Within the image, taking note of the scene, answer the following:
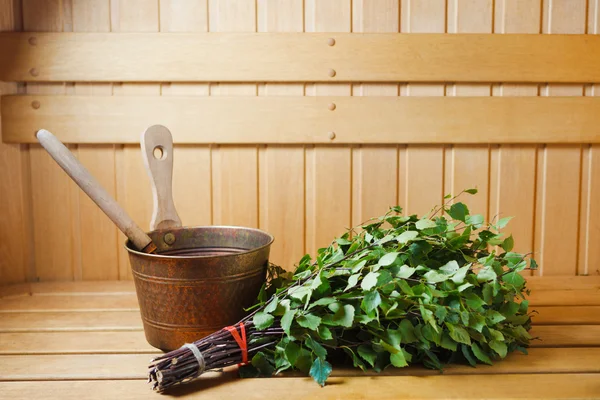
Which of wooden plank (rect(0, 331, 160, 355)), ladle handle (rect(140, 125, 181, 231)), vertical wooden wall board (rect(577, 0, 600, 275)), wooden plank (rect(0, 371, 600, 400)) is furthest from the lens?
vertical wooden wall board (rect(577, 0, 600, 275))

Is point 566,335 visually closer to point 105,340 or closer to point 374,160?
point 374,160

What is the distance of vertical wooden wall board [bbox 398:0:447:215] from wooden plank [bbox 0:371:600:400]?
0.88 m

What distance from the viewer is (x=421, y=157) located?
2.18 m

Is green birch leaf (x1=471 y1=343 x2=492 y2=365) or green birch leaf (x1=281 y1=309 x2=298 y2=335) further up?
green birch leaf (x1=281 y1=309 x2=298 y2=335)

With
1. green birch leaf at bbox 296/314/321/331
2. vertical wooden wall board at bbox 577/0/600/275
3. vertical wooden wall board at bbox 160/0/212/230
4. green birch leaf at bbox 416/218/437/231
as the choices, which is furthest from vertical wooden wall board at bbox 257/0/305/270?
vertical wooden wall board at bbox 577/0/600/275

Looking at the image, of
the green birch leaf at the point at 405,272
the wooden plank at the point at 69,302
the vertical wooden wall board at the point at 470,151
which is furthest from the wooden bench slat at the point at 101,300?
the green birch leaf at the point at 405,272

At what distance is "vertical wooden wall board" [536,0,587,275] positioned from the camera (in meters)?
2.16

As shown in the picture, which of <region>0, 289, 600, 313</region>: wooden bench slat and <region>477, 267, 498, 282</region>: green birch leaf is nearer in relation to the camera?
<region>477, 267, 498, 282</region>: green birch leaf

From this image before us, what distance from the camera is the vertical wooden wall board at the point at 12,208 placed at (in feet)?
6.88

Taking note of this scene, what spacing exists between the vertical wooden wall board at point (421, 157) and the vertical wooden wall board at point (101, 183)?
0.96m

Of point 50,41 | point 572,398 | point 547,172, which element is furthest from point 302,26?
point 572,398

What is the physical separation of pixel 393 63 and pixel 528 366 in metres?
1.08

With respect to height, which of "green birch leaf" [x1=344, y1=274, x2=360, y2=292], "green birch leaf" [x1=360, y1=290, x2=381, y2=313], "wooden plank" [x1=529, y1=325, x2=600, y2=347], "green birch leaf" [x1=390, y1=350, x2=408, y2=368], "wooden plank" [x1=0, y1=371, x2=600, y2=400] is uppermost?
"green birch leaf" [x1=344, y1=274, x2=360, y2=292]

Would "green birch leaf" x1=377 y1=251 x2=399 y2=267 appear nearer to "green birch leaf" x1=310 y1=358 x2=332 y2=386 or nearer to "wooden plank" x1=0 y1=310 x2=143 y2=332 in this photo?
"green birch leaf" x1=310 y1=358 x2=332 y2=386
